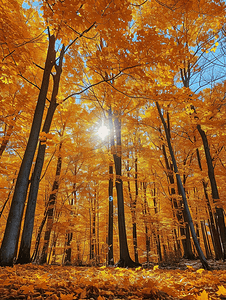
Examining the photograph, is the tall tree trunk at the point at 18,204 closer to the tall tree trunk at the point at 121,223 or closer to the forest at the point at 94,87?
the forest at the point at 94,87

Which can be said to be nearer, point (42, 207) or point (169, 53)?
point (169, 53)

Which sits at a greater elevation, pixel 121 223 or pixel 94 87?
pixel 94 87

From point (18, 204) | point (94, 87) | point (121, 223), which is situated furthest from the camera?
point (94, 87)

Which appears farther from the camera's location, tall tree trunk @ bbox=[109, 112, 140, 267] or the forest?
tall tree trunk @ bbox=[109, 112, 140, 267]

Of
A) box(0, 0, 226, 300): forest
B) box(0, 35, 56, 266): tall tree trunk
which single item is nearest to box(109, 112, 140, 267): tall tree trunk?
box(0, 0, 226, 300): forest

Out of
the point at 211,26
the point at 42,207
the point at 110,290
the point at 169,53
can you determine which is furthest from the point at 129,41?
the point at 42,207

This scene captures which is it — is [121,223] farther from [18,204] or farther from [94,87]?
[94,87]

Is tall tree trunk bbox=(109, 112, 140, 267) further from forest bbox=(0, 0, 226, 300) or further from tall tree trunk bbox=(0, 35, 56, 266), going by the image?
tall tree trunk bbox=(0, 35, 56, 266)

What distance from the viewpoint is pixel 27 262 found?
3875 millimetres

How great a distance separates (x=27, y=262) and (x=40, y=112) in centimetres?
353

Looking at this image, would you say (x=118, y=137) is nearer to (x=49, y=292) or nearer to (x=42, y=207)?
(x=42, y=207)

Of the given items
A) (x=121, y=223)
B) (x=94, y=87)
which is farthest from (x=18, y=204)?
(x=94, y=87)

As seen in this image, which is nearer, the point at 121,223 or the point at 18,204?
the point at 18,204

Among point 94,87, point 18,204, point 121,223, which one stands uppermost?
point 94,87
